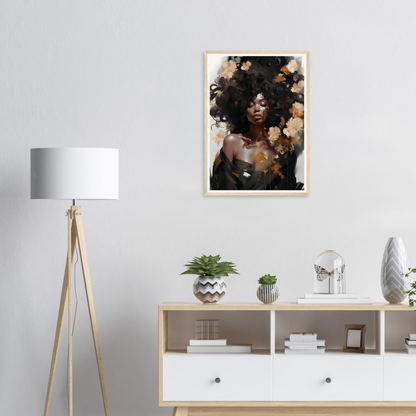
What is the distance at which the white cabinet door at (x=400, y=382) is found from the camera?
2.53 m

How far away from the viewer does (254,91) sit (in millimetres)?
2986

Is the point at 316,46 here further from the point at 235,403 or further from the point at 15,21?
the point at 235,403

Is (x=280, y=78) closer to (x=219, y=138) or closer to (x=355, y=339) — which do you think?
(x=219, y=138)

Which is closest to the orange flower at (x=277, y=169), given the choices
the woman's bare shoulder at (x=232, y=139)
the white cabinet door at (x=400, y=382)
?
the woman's bare shoulder at (x=232, y=139)

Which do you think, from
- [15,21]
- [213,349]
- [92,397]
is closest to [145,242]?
[213,349]

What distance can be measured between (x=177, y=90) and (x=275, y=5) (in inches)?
27.5

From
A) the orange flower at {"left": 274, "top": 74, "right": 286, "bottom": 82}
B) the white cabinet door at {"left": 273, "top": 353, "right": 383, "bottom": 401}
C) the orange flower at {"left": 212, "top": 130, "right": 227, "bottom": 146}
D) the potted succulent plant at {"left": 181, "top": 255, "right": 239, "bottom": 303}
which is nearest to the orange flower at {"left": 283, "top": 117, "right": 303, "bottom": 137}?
the orange flower at {"left": 274, "top": 74, "right": 286, "bottom": 82}

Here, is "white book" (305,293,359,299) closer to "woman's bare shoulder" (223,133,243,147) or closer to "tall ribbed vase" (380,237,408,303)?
"tall ribbed vase" (380,237,408,303)

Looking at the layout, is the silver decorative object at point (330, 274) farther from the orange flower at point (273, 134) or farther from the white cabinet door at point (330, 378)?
the orange flower at point (273, 134)

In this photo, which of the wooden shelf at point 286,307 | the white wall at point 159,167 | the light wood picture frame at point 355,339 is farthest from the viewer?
the white wall at point 159,167

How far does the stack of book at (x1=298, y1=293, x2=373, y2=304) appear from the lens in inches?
103

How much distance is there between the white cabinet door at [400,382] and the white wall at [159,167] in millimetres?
466

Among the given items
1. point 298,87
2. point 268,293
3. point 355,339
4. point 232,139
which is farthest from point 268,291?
point 298,87

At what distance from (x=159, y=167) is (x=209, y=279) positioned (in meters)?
0.72
